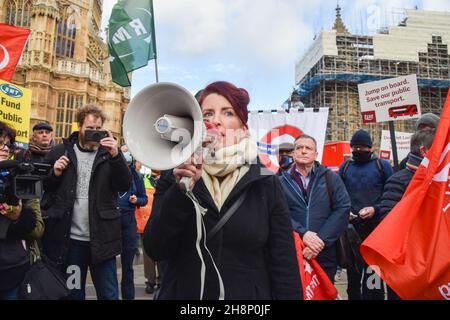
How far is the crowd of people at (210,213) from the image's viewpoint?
150cm

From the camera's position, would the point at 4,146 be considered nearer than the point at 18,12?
Yes

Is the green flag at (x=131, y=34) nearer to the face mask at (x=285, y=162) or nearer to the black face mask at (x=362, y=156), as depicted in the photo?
the face mask at (x=285, y=162)

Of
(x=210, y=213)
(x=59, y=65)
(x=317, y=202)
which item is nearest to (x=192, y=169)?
(x=210, y=213)

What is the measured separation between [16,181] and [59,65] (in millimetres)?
29940

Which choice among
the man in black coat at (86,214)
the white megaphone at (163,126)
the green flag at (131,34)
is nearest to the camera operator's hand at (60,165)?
the man in black coat at (86,214)

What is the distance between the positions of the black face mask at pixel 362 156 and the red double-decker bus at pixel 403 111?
1473 mm

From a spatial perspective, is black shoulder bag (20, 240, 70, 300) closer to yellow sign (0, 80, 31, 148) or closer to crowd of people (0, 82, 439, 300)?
crowd of people (0, 82, 439, 300)

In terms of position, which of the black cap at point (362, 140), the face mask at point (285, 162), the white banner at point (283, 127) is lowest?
the face mask at point (285, 162)

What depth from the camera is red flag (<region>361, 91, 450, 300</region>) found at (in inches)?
80.7

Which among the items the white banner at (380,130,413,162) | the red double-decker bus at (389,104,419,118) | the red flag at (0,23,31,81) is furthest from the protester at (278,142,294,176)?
the white banner at (380,130,413,162)

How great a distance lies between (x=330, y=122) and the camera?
35.0m

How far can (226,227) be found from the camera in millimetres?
1510

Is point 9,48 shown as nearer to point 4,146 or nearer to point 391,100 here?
point 4,146

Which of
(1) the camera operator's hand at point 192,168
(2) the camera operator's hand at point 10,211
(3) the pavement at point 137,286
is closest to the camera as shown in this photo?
(1) the camera operator's hand at point 192,168
